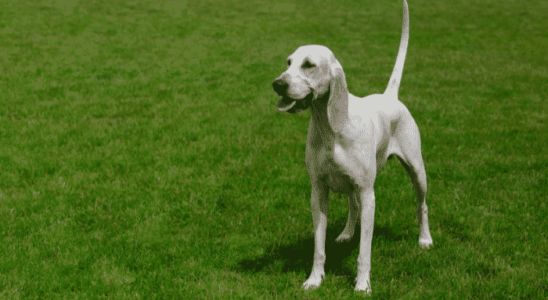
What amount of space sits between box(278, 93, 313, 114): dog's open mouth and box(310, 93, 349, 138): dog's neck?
19 cm

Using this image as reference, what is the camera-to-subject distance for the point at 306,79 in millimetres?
3283

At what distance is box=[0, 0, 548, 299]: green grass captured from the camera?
4.12 m

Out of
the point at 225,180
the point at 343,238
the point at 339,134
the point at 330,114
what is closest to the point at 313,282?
the point at 343,238

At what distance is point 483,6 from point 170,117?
68.9 feet

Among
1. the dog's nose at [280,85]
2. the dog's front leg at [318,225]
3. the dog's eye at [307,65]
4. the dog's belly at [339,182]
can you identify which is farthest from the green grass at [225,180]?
the dog's eye at [307,65]

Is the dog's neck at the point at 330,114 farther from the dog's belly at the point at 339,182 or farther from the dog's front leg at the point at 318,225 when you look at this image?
the dog's front leg at the point at 318,225

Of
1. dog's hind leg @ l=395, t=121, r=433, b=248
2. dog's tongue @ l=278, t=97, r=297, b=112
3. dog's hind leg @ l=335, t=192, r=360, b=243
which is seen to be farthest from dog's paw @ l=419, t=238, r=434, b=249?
dog's tongue @ l=278, t=97, r=297, b=112

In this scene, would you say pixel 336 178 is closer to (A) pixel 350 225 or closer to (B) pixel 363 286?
(B) pixel 363 286

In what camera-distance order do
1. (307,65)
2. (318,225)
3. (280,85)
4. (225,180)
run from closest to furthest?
(280,85), (307,65), (318,225), (225,180)

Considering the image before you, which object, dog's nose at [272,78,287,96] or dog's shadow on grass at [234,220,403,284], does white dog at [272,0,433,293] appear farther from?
dog's shadow on grass at [234,220,403,284]

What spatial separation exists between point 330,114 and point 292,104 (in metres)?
0.39

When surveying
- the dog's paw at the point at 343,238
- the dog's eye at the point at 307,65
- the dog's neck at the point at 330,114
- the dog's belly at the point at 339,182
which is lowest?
the dog's paw at the point at 343,238

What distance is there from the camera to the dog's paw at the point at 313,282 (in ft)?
12.9

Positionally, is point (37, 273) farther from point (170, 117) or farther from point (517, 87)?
point (517, 87)
